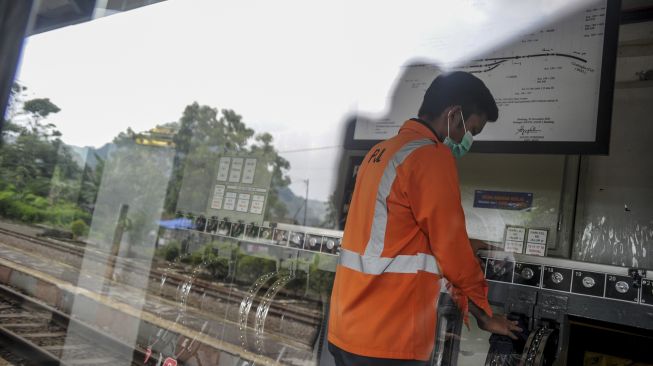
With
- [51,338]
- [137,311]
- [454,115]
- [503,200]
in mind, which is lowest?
[51,338]

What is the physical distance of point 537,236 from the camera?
252 cm

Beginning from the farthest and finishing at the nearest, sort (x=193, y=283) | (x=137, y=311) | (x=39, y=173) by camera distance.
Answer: (x=39, y=173) → (x=137, y=311) → (x=193, y=283)

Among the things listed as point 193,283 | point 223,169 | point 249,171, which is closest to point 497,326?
point 249,171

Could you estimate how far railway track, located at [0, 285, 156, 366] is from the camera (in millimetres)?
3645

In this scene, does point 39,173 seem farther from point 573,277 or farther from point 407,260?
point 573,277

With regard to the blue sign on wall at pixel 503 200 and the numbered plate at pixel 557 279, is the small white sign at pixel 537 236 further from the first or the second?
the numbered plate at pixel 557 279

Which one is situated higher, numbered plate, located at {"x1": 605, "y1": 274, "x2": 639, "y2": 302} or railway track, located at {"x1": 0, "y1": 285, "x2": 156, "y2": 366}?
numbered plate, located at {"x1": 605, "y1": 274, "x2": 639, "y2": 302}

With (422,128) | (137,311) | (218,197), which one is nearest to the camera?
(422,128)

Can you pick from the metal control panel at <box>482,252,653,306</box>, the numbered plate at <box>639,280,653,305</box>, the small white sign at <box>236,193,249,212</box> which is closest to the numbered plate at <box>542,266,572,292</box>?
the metal control panel at <box>482,252,653,306</box>

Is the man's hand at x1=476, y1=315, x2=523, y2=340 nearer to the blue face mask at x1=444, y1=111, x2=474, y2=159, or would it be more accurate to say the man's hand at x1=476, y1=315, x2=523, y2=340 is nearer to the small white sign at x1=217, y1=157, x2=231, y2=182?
the blue face mask at x1=444, y1=111, x2=474, y2=159

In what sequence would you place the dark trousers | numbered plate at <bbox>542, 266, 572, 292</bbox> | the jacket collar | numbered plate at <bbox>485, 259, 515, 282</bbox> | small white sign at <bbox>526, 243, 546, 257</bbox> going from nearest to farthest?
the dark trousers
the jacket collar
numbered plate at <bbox>542, 266, 572, 292</bbox>
numbered plate at <bbox>485, 259, 515, 282</bbox>
small white sign at <bbox>526, 243, 546, 257</bbox>

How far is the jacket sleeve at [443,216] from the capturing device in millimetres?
1578

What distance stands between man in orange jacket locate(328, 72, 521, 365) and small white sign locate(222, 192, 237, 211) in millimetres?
2017

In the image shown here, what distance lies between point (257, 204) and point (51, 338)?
2.12 m
